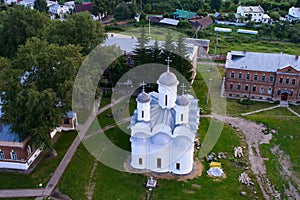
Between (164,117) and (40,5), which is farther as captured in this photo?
(40,5)

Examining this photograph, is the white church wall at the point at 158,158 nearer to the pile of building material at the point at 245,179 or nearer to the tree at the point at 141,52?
the pile of building material at the point at 245,179

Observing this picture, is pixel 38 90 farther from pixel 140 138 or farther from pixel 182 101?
pixel 182 101

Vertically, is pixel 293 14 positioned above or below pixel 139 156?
above

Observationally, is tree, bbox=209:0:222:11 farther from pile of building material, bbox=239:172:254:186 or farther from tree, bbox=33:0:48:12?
pile of building material, bbox=239:172:254:186

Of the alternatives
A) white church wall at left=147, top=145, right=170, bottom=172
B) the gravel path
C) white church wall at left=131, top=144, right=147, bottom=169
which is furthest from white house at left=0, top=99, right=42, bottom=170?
the gravel path

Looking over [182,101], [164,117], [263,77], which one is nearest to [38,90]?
[164,117]

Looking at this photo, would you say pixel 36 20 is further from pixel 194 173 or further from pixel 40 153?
pixel 194 173
